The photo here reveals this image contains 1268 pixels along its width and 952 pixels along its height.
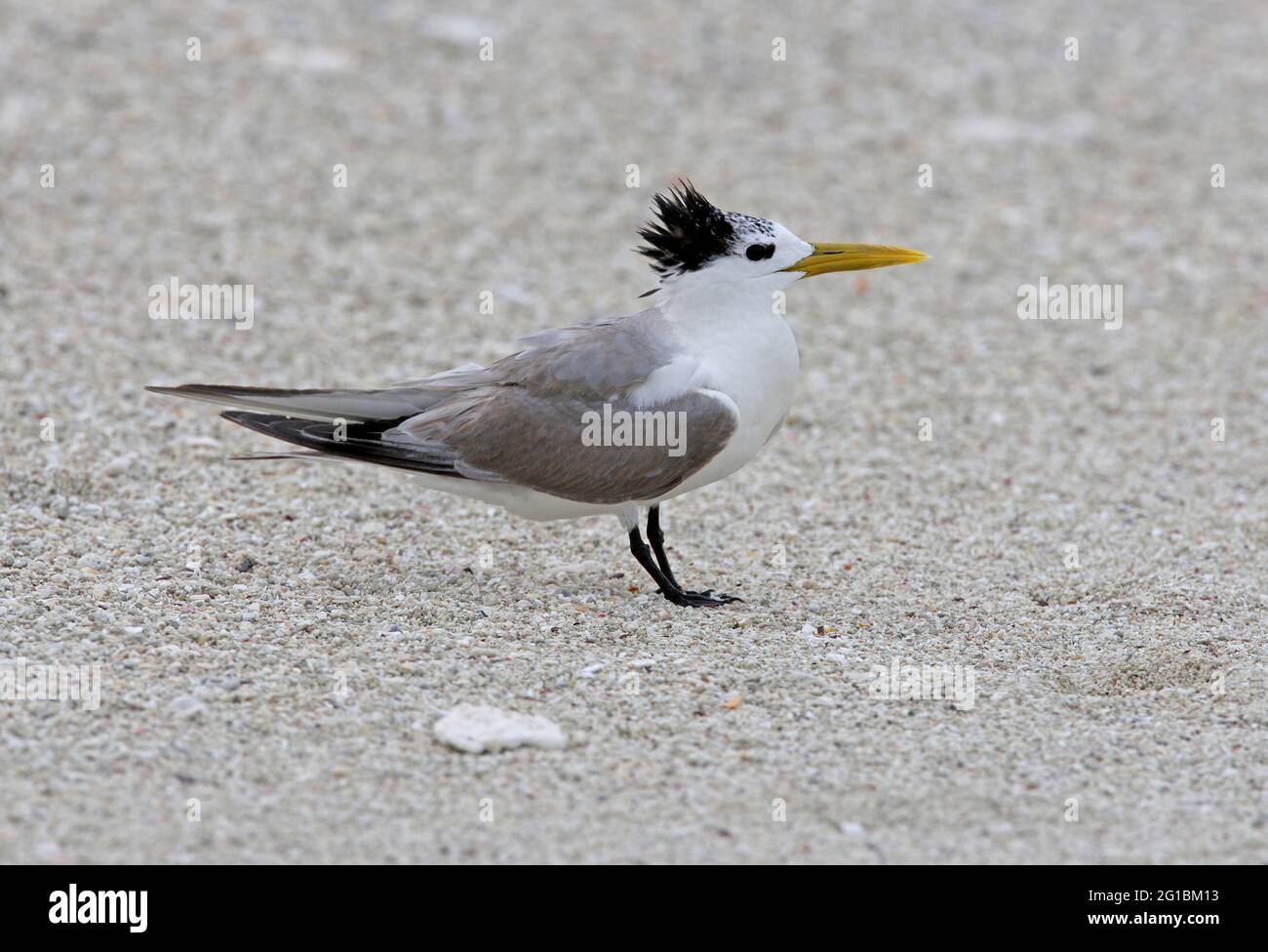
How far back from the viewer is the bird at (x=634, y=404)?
5.46m

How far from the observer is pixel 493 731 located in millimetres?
4449

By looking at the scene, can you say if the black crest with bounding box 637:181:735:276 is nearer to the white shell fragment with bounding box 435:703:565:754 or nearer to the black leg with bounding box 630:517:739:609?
the black leg with bounding box 630:517:739:609

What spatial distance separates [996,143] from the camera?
10586 millimetres

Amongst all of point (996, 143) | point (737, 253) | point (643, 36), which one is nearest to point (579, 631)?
point (737, 253)

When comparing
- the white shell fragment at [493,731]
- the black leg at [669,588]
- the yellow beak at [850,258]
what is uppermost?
the yellow beak at [850,258]

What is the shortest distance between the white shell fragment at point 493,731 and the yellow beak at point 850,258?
1974 millimetres

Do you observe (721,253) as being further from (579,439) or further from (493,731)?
(493,731)

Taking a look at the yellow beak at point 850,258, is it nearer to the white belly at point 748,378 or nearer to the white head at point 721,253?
the white head at point 721,253

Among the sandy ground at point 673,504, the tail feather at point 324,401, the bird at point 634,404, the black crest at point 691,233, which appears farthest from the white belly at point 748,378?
the tail feather at point 324,401

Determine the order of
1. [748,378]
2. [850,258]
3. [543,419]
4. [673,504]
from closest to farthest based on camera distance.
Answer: [748,378] < [543,419] < [850,258] < [673,504]

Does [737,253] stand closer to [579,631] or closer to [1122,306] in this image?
[579,631]

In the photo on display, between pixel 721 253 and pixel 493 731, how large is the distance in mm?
1968

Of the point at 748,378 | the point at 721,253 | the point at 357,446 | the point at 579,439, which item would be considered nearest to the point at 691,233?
the point at 721,253

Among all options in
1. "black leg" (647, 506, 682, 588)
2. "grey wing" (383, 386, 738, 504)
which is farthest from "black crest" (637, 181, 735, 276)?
"black leg" (647, 506, 682, 588)
